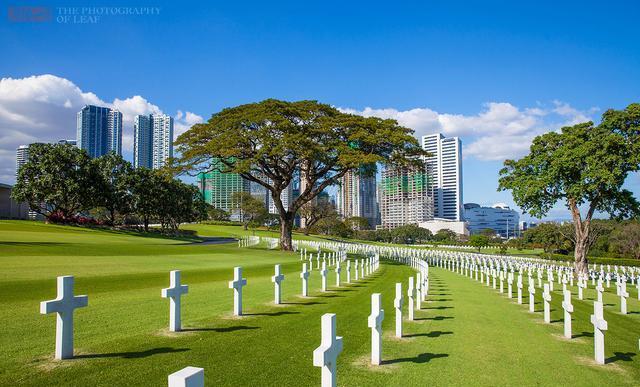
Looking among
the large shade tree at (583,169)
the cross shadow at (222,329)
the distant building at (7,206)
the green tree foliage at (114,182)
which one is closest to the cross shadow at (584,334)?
the cross shadow at (222,329)

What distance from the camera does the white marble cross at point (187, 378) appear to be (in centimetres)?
256

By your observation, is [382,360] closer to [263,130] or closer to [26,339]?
[26,339]

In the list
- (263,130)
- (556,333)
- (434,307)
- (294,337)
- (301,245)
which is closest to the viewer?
(294,337)

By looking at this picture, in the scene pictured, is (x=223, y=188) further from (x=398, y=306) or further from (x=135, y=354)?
(x=135, y=354)

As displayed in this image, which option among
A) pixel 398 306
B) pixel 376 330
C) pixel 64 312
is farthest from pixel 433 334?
pixel 64 312

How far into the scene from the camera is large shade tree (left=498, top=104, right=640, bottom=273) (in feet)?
86.2

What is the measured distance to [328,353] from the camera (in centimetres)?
442

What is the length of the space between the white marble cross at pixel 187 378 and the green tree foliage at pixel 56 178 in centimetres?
5583

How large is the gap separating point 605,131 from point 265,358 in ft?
91.9

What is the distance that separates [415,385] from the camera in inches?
231

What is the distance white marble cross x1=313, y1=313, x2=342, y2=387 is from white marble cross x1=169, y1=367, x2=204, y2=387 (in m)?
1.76

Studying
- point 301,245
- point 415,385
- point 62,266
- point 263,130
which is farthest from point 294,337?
point 301,245

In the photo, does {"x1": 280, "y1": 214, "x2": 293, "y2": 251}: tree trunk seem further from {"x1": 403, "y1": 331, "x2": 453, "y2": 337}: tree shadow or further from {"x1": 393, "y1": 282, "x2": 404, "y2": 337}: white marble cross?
{"x1": 393, "y1": 282, "x2": 404, "y2": 337}: white marble cross

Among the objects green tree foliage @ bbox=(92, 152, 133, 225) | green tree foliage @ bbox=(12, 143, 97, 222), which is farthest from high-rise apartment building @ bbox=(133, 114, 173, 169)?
green tree foliage @ bbox=(12, 143, 97, 222)
